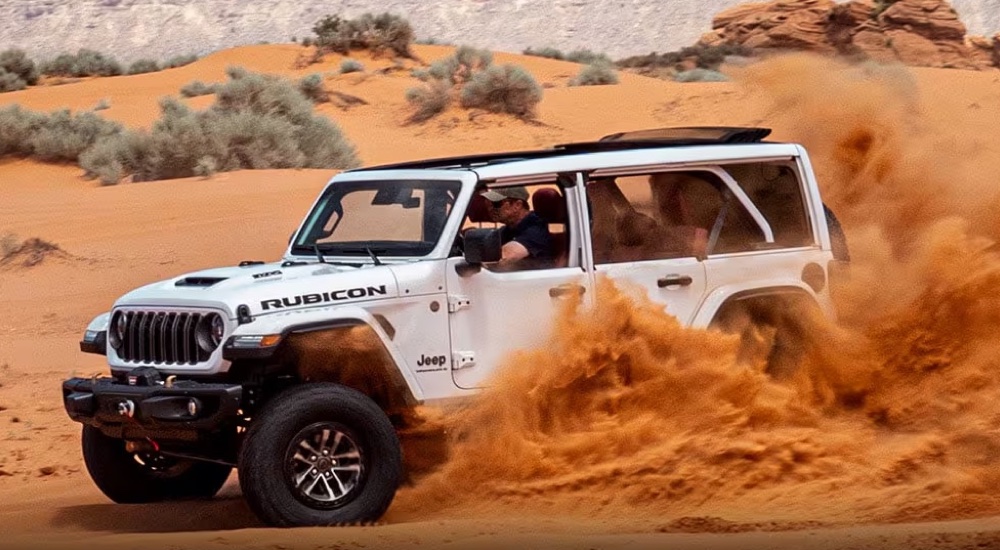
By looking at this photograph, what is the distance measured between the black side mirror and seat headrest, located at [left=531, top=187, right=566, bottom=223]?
0.79 meters

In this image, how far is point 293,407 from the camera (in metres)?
6.88

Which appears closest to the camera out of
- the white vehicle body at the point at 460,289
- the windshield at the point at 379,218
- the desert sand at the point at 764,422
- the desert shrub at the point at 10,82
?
the desert sand at the point at 764,422

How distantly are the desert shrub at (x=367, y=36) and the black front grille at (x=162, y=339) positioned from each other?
106 feet

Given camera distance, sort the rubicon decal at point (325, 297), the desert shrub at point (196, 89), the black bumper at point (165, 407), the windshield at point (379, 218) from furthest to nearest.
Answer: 1. the desert shrub at point (196, 89)
2. the windshield at point (379, 218)
3. the rubicon decal at point (325, 297)
4. the black bumper at point (165, 407)

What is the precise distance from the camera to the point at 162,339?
7293 mm

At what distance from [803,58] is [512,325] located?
471 cm

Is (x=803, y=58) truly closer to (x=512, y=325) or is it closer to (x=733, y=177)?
(x=733, y=177)

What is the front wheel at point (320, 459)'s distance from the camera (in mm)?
6773

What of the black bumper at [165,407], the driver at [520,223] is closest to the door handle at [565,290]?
the driver at [520,223]

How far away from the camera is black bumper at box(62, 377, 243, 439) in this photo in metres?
6.84

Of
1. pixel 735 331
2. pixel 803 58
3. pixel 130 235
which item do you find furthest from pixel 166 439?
pixel 130 235

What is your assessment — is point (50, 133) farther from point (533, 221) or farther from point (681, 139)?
point (533, 221)

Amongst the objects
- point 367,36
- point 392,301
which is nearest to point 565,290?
point 392,301

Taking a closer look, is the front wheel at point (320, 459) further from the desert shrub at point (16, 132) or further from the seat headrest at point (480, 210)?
the desert shrub at point (16, 132)
